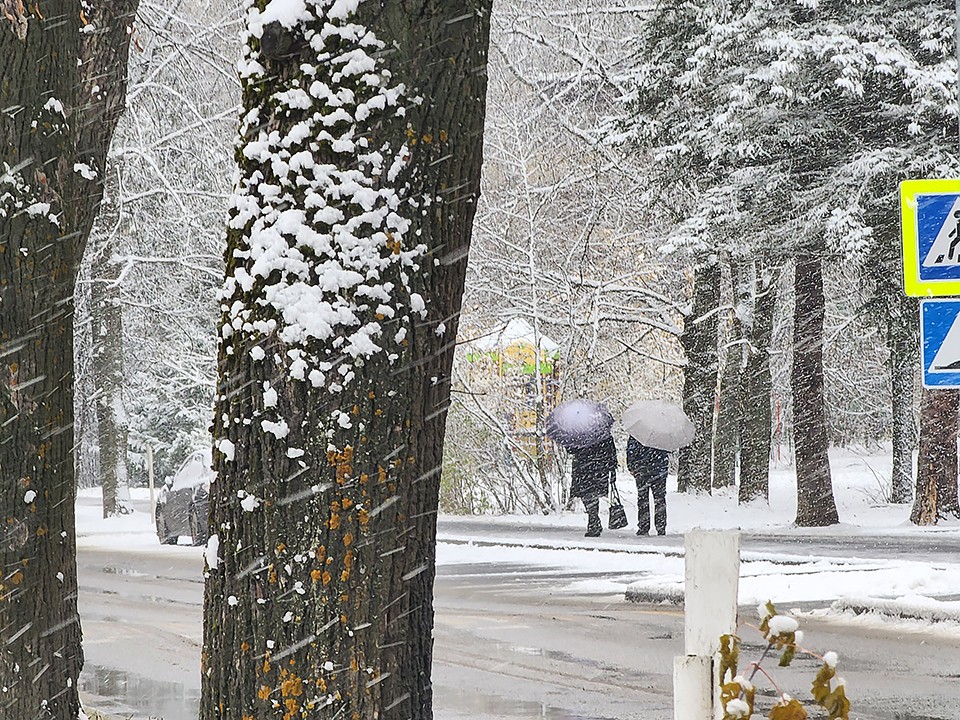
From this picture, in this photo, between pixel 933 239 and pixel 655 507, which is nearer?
pixel 933 239

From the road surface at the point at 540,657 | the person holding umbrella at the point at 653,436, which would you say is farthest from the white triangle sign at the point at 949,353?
the person holding umbrella at the point at 653,436

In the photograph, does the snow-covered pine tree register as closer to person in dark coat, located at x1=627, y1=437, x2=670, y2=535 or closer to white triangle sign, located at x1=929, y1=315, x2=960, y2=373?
person in dark coat, located at x1=627, y1=437, x2=670, y2=535

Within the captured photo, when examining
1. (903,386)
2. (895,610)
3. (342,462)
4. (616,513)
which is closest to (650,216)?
(616,513)

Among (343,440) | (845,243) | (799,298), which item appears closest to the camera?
(343,440)

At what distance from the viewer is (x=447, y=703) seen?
29.4 feet

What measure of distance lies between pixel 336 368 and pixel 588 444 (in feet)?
56.1

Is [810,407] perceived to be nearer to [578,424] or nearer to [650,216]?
[578,424]

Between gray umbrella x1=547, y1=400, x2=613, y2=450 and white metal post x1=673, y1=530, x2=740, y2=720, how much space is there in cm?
1687

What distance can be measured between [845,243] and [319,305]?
1666cm

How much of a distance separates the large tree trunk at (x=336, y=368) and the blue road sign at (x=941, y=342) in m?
4.70

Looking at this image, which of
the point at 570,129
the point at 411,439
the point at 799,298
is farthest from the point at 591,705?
the point at 570,129

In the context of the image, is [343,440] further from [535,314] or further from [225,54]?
[225,54]

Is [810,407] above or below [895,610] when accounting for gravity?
above

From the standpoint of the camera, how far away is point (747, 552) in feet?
56.2
